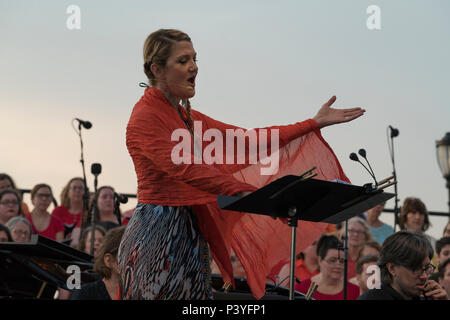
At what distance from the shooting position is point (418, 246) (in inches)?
172

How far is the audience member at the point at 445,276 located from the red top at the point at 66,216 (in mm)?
4175

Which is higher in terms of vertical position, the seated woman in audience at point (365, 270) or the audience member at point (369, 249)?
the audience member at point (369, 249)

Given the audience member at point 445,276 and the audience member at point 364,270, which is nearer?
the audience member at point 445,276

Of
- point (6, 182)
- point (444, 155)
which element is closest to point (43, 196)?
point (6, 182)

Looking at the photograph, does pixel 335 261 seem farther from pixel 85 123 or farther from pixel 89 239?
pixel 85 123

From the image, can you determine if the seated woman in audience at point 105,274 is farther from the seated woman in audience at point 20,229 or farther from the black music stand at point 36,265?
the seated woman in audience at point 20,229

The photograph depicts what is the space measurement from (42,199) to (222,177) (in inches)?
207

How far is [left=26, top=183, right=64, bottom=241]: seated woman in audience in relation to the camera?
7.66 m

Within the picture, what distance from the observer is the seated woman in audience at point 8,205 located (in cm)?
730

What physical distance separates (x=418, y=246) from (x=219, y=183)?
1.90 metres

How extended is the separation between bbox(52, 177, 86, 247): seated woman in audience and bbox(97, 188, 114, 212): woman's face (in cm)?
39

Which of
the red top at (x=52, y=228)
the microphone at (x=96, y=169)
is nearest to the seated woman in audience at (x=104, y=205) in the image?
the microphone at (x=96, y=169)

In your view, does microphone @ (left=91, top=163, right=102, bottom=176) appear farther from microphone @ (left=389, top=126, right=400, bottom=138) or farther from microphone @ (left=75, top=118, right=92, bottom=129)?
microphone @ (left=389, top=126, right=400, bottom=138)
